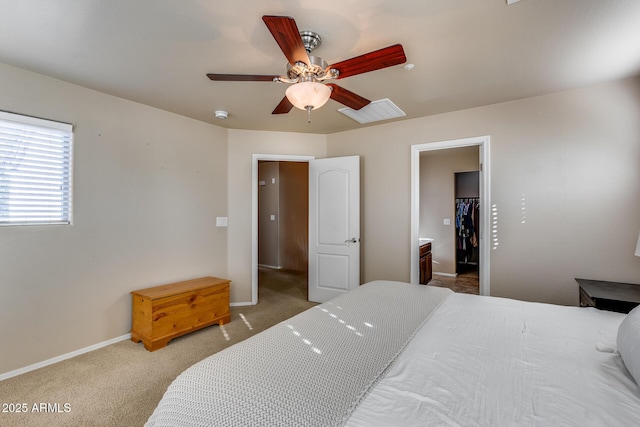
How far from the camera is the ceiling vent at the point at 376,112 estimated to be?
3.04 meters

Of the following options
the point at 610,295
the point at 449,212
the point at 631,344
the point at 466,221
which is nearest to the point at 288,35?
the point at 631,344

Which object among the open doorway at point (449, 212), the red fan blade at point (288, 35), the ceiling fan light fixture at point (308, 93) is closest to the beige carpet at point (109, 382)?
the ceiling fan light fixture at point (308, 93)

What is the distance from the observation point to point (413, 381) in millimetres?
1009

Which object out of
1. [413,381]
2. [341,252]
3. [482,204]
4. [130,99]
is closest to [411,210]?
[482,204]

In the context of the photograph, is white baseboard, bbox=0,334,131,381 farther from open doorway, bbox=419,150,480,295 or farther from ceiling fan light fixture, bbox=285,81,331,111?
open doorway, bbox=419,150,480,295

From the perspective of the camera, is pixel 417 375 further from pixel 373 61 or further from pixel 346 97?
pixel 346 97

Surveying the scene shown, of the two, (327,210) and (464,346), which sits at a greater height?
(327,210)

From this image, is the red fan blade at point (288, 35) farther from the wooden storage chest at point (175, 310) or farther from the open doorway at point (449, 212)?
the open doorway at point (449, 212)

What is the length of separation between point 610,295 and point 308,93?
258 cm

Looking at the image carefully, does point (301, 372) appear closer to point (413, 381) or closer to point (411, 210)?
point (413, 381)

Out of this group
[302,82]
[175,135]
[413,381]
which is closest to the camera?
[413,381]

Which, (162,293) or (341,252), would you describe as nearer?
(162,293)

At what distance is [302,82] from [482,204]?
238cm

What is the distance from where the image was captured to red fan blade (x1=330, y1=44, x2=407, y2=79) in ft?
4.94
